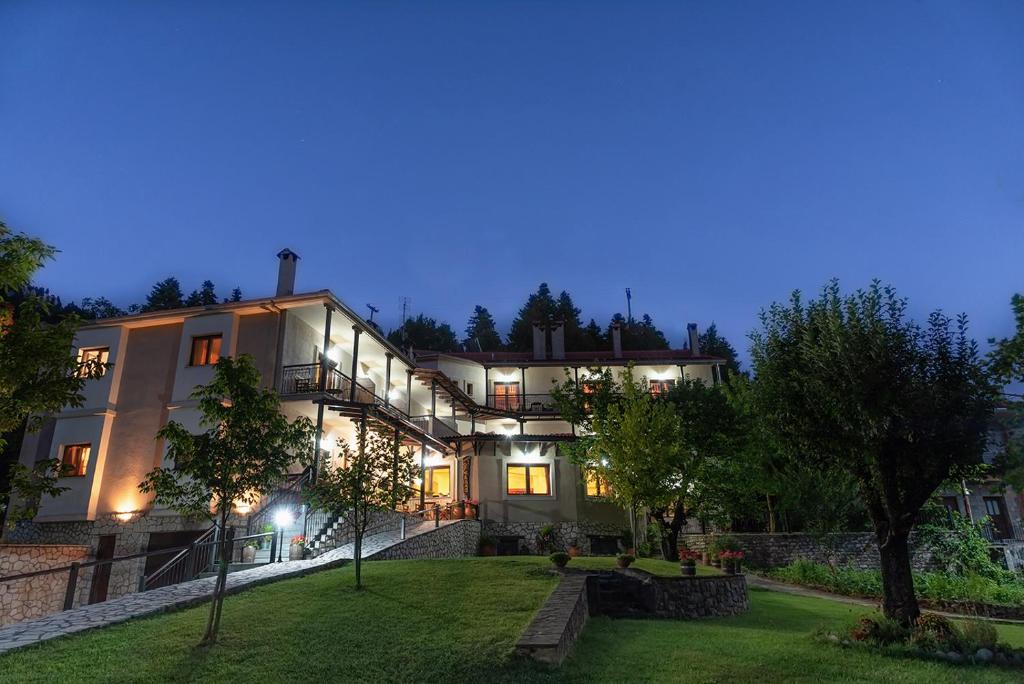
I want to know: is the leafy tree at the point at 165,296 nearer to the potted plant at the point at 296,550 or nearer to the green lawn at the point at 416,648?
the potted plant at the point at 296,550

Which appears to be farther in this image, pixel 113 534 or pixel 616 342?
pixel 616 342

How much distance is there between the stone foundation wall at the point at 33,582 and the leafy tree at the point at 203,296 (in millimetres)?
34271

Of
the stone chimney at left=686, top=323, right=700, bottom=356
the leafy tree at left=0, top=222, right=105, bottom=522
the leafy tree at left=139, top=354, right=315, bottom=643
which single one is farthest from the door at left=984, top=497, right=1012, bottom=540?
the leafy tree at left=0, top=222, right=105, bottom=522

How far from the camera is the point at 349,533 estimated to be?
19.7 m

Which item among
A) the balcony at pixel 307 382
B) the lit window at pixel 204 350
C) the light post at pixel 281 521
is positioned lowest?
the light post at pixel 281 521

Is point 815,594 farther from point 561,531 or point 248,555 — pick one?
point 248,555

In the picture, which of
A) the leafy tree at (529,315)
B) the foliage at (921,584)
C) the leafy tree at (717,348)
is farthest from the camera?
the leafy tree at (529,315)

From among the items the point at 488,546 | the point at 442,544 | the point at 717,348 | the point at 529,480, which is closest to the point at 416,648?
the point at 442,544

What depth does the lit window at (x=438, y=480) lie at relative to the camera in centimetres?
3166

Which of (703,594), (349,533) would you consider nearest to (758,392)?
(703,594)

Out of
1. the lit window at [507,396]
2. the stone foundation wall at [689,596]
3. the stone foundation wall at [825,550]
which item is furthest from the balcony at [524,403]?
the stone foundation wall at [689,596]

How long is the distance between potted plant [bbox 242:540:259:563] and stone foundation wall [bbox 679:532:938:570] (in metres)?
17.7

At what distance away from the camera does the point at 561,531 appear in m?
28.6

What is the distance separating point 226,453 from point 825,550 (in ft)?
73.2
